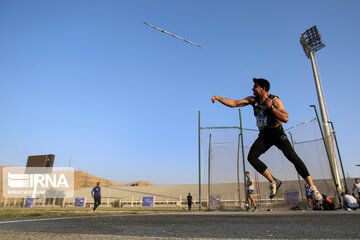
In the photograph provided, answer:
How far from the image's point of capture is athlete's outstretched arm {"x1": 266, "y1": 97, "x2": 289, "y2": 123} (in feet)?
11.8

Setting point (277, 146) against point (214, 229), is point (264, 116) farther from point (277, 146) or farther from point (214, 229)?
point (214, 229)

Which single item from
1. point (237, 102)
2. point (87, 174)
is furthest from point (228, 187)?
point (87, 174)

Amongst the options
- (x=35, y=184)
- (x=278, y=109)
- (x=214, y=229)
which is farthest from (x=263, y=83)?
(x=35, y=184)

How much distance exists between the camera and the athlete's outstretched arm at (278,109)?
361cm

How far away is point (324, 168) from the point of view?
10.8 meters

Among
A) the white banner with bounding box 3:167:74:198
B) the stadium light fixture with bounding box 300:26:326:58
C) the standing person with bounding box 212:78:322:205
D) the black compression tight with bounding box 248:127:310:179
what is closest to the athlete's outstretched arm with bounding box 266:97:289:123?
the standing person with bounding box 212:78:322:205

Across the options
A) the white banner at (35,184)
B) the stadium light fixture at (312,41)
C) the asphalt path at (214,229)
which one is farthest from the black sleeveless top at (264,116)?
the white banner at (35,184)

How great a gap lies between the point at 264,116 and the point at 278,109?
0.26 meters

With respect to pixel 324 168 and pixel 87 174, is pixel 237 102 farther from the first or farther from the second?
pixel 87 174

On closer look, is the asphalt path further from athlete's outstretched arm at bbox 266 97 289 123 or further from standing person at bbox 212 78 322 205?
athlete's outstretched arm at bbox 266 97 289 123

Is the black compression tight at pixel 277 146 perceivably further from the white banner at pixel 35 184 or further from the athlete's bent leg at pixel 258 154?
the white banner at pixel 35 184

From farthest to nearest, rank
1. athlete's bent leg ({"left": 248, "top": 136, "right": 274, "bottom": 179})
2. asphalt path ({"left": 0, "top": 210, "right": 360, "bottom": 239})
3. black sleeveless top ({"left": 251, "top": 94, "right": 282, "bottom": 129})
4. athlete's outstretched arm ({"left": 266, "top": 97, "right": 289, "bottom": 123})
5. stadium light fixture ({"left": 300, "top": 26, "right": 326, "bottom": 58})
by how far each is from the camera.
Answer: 1. stadium light fixture ({"left": 300, "top": 26, "right": 326, "bottom": 58})
2. athlete's bent leg ({"left": 248, "top": 136, "right": 274, "bottom": 179})
3. black sleeveless top ({"left": 251, "top": 94, "right": 282, "bottom": 129})
4. athlete's outstretched arm ({"left": 266, "top": 97, "right": 289, "bottom": 123})
5. asphalt path ({"left": 0, "top": 210, "right": 360, "bottom": 239})

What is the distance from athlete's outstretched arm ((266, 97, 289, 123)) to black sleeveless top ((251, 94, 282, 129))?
78 mm

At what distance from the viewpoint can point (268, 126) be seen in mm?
3795
